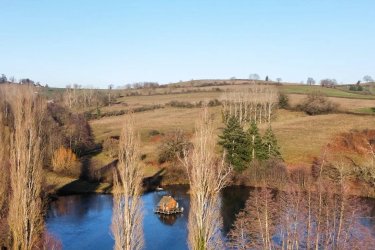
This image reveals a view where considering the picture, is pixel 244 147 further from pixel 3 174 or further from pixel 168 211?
pixel 3 174

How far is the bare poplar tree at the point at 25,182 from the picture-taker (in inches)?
1113

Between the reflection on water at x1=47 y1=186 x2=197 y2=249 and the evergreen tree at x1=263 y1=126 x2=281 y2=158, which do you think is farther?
the evergreen tree at x1=263 y1=126 x2=281 y2=158

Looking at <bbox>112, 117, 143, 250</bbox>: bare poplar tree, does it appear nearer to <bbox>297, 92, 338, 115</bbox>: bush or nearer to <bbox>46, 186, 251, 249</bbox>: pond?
<bbox>46, 186, 251, 249</bbox>: pond

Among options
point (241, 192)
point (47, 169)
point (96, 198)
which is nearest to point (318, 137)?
point (241, 192)

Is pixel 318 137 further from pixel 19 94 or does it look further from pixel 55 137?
pixel 19 94

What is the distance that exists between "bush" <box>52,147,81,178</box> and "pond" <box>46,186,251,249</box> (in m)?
9.29

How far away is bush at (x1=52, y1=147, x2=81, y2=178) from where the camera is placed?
238 feet

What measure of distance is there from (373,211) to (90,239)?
35066mm

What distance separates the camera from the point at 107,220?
172ft

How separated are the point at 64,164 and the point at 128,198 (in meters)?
51.3

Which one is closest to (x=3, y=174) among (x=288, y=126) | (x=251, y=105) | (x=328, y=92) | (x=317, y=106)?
(x=288, y=126)

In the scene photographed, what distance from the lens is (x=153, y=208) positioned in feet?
189

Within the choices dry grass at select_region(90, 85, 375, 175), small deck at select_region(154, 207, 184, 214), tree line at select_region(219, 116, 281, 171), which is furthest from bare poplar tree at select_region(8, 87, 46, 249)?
tree line at select_region(219, 116, 281, 171)

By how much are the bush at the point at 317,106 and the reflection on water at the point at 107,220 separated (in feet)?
149
